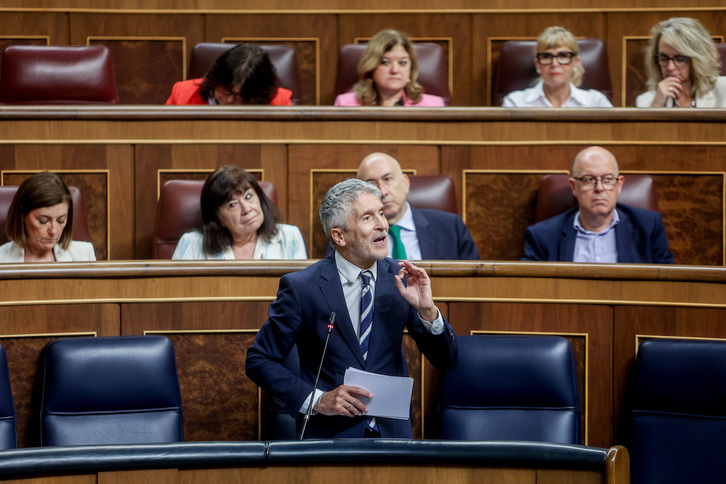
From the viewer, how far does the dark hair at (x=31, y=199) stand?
1.72 meters

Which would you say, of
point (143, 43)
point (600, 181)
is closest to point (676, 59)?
point (600, 181)

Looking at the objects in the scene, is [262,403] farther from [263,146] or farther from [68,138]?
[68,138]

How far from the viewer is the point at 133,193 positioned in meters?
1.99

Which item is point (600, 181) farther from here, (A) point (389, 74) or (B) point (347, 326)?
(B) point (347, 326)

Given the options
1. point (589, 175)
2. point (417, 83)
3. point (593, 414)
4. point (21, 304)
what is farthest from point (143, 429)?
point (417, 83)

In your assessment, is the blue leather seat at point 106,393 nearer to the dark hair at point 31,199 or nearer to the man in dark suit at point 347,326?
the man in dark suit at point 347,326

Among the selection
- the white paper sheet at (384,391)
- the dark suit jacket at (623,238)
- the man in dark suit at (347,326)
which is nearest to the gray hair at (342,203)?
the man in dark suit at (347,326)

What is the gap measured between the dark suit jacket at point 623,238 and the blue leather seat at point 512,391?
0.49 meters

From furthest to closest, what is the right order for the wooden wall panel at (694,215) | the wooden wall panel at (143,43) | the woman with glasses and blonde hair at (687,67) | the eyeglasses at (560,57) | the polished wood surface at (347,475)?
the wooden wall panel at (143,43)
the eyeglasses at (560,57)
the woman with glasses and blonde hair at (687,67)
the wooden wall panel at (694,215)
the polished wood surface at (347,475)

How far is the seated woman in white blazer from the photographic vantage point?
5.67ft

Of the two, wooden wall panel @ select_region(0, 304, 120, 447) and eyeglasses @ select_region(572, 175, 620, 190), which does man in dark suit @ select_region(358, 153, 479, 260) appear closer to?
eyeglasses @ select_region(572, 175, 620, 190)

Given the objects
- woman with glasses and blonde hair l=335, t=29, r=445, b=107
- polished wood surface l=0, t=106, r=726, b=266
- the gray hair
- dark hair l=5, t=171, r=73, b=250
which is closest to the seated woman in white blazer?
dark hair l=5, t=171, r=73, b=250

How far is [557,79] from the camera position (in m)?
2.26

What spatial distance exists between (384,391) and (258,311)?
39cm
